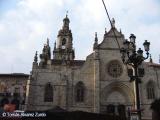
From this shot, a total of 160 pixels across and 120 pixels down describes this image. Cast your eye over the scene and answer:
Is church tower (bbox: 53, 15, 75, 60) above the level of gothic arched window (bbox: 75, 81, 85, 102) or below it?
above

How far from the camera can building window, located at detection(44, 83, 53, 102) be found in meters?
33.7

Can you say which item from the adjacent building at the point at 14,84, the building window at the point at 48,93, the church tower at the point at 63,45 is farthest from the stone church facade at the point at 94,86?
the church tower at the point at 63,45

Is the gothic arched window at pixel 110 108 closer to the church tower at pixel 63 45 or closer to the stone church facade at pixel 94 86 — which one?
the stone church facade at pixel 94 86

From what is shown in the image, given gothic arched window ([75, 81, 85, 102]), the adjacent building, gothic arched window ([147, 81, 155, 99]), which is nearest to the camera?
gothic arched window ([75, 81, 85, 102])

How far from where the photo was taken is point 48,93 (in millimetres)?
34000

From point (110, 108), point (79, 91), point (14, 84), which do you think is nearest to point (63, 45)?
point (14, 84)

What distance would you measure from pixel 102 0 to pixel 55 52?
44131 mm

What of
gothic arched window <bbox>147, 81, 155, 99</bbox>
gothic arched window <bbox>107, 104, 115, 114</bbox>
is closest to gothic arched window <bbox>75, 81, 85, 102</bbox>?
gothic arched window <bbox>107, 104, 115, 114</bbox>

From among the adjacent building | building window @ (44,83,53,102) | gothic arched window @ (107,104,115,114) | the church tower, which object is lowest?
gothic arched window @ (107,104,115,114)

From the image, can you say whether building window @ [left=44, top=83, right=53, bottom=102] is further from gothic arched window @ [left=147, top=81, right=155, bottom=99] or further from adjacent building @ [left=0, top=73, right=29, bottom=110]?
adjacent building @ [left=0, top=73, right=29, bottom=110]

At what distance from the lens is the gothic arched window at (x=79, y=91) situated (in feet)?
112

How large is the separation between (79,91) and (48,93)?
3.96 m

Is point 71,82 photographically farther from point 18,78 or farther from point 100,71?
point 18,78

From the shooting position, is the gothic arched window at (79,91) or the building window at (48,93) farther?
the gothic arched window at (79,91)
